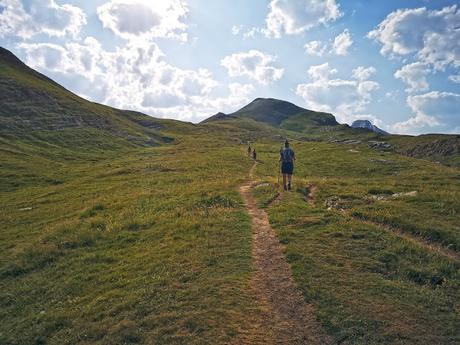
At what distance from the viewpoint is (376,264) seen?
688 inches

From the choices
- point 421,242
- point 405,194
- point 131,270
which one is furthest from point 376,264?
point 405,194

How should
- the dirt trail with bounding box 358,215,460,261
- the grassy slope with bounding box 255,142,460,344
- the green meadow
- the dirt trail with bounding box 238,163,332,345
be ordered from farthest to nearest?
1. the dirt trail with bounding box 358,215,460,261
2. the green meadow
3. the grassy slope with bounding box 255,142,460,344
4. the dirt trail with bounding box 238,163,332,345

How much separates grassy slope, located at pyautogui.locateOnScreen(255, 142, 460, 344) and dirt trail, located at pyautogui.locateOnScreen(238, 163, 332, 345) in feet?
1.36

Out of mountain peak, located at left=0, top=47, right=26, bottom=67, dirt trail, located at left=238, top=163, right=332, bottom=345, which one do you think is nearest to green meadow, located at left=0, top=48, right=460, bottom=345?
dirt trail, located at left=238, top=163, right=332, bottom=345

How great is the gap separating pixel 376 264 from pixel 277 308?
557 centimetres

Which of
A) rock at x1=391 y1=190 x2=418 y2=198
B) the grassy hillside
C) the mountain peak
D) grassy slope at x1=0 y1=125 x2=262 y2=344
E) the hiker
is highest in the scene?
the mountain peak

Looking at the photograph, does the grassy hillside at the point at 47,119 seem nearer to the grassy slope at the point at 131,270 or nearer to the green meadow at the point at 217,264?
the green meadow at the point at 217,264

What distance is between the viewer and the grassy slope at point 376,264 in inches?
522

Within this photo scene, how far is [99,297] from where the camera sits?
54.7 ft

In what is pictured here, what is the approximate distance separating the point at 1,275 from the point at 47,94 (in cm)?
11964

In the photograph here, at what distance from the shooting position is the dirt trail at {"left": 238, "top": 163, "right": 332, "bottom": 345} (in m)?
12.7

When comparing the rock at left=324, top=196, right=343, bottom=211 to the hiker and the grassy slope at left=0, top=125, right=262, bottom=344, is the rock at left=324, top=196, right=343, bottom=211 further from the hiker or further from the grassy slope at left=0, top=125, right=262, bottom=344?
the grassy slope at left=0, top=125, right=262, bottom=344

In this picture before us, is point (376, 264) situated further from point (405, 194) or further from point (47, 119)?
point (47, 119)

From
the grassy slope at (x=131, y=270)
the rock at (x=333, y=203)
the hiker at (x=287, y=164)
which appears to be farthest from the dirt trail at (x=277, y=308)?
the hiker at (x=287, y=164)
